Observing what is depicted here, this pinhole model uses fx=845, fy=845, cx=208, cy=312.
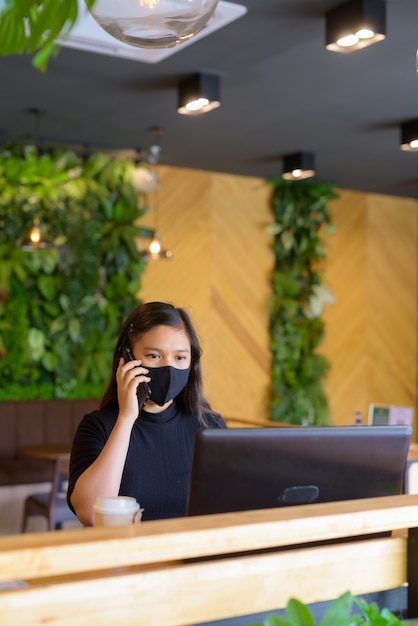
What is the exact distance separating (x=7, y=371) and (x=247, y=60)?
360cm

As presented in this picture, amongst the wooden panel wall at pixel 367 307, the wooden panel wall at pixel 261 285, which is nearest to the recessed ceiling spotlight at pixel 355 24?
the wooden panel wall at pixel 261 285

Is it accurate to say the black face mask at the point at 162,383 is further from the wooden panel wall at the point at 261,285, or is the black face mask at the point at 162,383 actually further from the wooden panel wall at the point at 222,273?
the wooden panel wall at the point at 222,273

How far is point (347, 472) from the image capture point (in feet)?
5.31

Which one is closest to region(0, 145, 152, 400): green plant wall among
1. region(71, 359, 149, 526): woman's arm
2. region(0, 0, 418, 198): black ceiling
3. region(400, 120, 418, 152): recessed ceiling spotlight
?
region(0, 0, 418, 198): black ceiling

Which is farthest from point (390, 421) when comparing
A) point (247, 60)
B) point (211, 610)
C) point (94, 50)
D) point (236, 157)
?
point (211, 610)

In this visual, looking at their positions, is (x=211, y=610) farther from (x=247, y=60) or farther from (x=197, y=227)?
(x=197, y=227)

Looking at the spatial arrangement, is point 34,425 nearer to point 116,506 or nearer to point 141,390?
point 141,390

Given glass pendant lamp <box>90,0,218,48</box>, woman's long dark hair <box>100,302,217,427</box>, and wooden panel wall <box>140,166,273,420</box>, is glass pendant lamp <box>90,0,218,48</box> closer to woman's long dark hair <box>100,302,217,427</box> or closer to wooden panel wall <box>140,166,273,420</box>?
woman's long dark hair <box>100,302,217,427</box>

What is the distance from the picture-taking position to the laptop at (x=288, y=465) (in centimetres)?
152

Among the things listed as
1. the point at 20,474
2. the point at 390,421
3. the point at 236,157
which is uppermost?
the point at 236,157

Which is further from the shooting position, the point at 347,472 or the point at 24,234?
the point at 24,234

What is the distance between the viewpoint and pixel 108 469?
2146 mm

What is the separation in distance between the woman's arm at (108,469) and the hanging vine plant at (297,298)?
6.59 m

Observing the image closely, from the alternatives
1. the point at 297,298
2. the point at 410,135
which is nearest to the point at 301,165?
the point at 410,135
